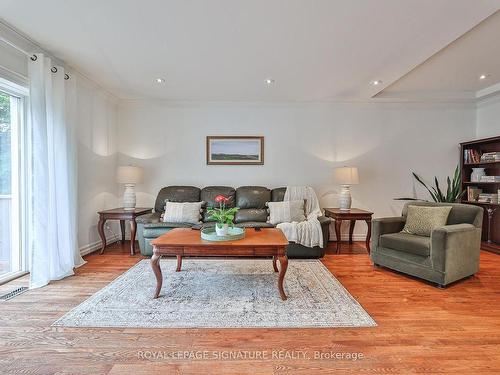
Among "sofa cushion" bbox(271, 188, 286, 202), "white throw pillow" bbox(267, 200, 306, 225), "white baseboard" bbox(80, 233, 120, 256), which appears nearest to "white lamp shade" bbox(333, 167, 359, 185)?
"white throw pillow" bbox(267, 200, 306, 225)

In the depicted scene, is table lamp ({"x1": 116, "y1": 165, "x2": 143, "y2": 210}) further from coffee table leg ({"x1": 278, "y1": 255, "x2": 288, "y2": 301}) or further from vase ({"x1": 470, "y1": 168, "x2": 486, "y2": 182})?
vase ({"x1": 470, "y1": 168, "x2": 486, "y2": 182})

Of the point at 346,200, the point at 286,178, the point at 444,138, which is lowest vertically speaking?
the point at 346,200

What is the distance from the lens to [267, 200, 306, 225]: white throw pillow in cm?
388

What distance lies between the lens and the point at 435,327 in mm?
2016

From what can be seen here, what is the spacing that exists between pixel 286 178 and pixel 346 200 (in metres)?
1.09

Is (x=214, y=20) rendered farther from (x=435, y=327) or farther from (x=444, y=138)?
(x=444, y=138)

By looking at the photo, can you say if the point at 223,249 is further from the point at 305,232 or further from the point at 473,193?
the point at 473,193

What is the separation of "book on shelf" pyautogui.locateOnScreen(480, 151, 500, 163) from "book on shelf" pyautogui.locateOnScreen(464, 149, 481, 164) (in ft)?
0.30

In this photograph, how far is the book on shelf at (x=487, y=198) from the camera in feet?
13.4

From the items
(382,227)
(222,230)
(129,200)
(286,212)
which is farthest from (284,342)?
(129,200)

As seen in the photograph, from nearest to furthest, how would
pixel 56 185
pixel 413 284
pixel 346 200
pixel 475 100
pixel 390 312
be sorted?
pixel 390 312, pixel 413 284, pixel 56 185, pixel 346 200, pixel 475 100

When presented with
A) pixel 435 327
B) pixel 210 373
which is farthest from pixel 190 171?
pixel 435 327

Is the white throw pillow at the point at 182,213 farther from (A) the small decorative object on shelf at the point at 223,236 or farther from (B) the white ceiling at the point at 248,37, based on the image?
(B) the white ceiling at the point at 248,37

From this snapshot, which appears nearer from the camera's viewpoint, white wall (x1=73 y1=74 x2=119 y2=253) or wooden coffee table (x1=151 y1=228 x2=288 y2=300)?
wooden coffee table (x1=151 y1=228 x2=288 y2=300)
